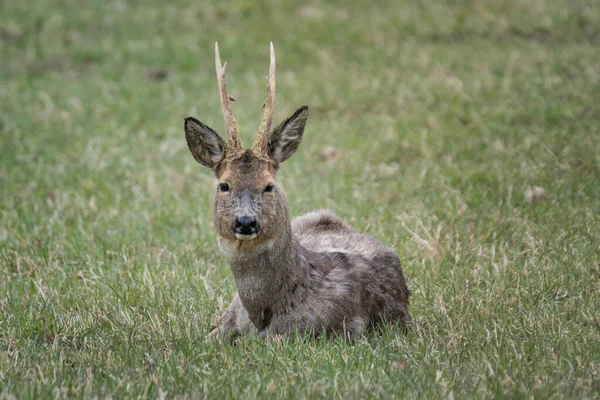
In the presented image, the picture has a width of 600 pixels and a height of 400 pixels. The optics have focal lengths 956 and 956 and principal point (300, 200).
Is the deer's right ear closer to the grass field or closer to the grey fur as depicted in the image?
the grey fur

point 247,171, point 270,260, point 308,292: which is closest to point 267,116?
point 247,171

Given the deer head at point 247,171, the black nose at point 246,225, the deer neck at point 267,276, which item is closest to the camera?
the black nose at point 246,225

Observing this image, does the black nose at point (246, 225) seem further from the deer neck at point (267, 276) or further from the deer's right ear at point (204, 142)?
the deer's right ear at point (204, 142)

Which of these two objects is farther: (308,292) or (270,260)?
(308,292)

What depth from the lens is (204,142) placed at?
18.0ft

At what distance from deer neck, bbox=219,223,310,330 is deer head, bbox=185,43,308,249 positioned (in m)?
0.06

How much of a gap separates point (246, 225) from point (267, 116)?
695 mm

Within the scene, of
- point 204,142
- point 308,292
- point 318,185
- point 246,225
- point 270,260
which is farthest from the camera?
point 318,185

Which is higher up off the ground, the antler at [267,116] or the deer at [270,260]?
the antler at [267,116]

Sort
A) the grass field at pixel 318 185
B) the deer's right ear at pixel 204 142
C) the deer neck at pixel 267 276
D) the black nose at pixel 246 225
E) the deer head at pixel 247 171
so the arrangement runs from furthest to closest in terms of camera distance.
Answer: the deer's right ear at pixel 204 142 → the deer neck at pixel 267 276 → the deer head at pixel 247 171 → the black nose at pixel 246 225 → the grass field at pixel 318 185

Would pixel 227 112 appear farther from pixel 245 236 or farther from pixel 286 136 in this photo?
pixel 245 236

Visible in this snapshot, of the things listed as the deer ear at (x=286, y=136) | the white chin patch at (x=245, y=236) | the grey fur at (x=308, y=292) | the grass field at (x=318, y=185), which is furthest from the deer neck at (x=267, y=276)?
the deer ear at (x=286, y=136)

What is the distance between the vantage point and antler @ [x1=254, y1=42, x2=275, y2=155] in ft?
17.5

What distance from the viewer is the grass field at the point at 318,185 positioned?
475 cm
